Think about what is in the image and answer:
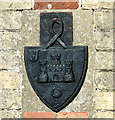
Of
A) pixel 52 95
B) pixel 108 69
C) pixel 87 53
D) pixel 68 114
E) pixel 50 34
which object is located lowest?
pixel 68 114

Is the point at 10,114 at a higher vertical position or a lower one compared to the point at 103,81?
lower

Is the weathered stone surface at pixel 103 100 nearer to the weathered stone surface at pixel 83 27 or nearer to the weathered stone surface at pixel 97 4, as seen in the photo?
the weathered stone surface at pixel 83 27

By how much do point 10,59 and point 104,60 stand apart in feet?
2.34

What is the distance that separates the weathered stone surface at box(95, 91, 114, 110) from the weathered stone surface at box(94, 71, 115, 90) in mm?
44

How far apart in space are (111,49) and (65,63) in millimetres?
365

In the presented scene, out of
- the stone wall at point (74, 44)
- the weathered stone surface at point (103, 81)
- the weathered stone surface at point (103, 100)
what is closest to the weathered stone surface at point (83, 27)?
the stone wall at point (74, 44)

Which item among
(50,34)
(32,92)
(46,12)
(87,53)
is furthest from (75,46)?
(32,92)

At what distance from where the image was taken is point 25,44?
5.11ft

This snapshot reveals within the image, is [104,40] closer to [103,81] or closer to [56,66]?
[103,81]

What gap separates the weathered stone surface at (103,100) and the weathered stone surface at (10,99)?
59cm

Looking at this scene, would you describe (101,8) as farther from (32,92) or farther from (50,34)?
(32,92)

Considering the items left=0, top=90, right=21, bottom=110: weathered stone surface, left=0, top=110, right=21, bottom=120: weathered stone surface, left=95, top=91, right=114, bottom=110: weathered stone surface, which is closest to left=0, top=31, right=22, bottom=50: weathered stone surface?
left=0, top=90, right=21, bottom=110: weathered stone surface

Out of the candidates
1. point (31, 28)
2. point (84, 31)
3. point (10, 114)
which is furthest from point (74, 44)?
point (10, 114)

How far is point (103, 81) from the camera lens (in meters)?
1.54
